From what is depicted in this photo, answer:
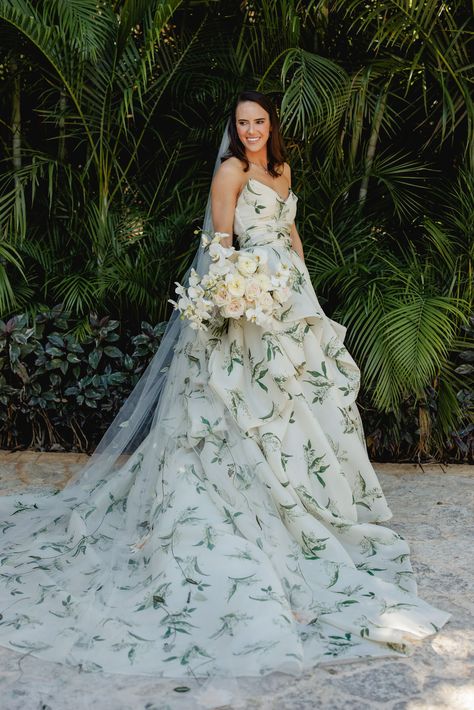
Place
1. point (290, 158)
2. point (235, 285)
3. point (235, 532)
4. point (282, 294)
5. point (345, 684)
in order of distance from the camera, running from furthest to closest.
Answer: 1. point (290, 158)
2. point (282, 294)
3. point (235, 285)
4. point (235, 532)
5. point (345, 684)

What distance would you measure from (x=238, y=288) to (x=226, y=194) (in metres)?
0.51

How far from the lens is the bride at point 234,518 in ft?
8.16

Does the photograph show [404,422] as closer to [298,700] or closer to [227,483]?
[227,483]

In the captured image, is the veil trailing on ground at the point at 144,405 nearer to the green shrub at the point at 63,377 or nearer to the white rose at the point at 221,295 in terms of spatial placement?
the white rose at the point at 221,295

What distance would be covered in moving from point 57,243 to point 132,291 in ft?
2.54

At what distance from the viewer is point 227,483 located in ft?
10.0

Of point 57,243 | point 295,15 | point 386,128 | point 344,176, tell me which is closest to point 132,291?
point 57,243

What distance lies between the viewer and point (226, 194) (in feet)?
11.0

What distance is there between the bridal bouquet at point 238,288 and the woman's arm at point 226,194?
0.19 m

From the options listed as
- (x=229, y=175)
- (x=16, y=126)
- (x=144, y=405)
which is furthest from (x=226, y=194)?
(x=16, y=126)

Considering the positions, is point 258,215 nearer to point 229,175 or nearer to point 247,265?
point 229,175

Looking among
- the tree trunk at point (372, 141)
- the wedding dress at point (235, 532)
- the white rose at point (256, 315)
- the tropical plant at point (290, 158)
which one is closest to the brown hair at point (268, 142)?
the wedding dress at point (235, 532)

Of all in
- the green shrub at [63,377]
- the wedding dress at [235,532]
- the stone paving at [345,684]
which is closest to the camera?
the stone paving at [345,684]

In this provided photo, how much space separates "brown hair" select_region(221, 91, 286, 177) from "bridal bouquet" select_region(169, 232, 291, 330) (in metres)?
0.45
